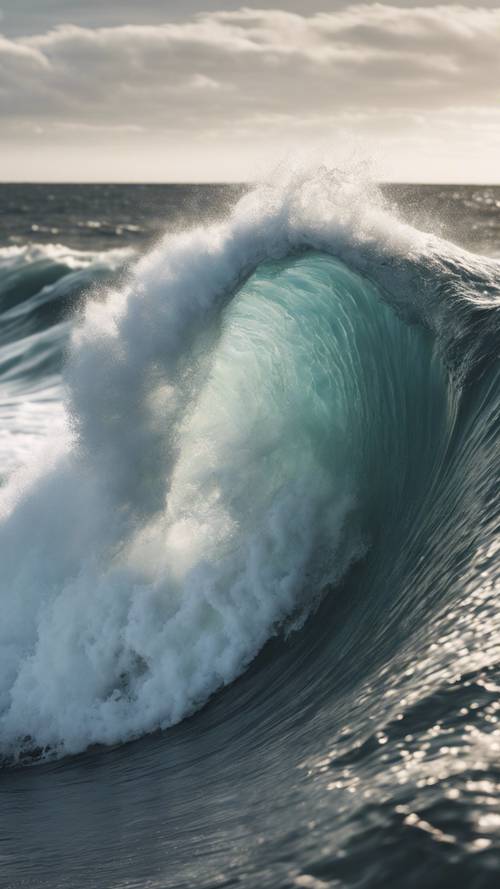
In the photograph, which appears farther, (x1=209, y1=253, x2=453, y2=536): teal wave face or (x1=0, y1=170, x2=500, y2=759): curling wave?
(x1=209, y1=253, x2=453, y2=536): teal wave face

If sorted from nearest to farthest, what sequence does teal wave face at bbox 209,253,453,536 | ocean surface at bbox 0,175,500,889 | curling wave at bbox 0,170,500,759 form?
ocean surface at bbox 0,175,500,889, curling wave at bbox 0,170,500,759, teal wave face at bbox 209,253,453,536

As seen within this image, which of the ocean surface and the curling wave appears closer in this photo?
the ocean surface

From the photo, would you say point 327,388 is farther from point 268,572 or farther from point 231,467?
point 268,572

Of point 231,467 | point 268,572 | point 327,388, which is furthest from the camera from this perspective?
point 327,388

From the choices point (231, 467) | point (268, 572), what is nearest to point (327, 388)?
point (231, 467)

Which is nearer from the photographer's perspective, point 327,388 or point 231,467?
point 231,467

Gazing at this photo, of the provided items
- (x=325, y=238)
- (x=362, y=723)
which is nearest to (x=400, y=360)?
(x=325, y=238)

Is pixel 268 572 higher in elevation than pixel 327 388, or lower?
lower

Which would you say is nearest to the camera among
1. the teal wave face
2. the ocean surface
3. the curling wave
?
the ocean surface

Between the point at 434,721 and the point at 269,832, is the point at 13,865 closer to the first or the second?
the point at 269,832
